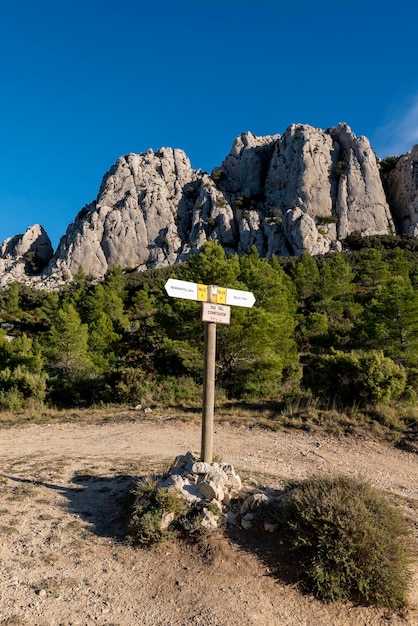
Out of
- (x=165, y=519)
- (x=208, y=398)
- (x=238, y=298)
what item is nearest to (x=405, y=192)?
(x=238, y=298)

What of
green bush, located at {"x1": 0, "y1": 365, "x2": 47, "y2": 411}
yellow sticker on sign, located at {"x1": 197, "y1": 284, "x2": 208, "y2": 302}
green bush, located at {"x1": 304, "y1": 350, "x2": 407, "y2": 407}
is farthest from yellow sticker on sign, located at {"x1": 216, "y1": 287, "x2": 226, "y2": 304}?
green bush, located at {"x1": 0, "y1": 365, "x2": 47, "y2": 411}

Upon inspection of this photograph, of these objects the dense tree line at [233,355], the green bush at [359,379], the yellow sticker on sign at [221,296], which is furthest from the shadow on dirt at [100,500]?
the green bush at [359,379]

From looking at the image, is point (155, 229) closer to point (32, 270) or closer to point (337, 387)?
point (32, 270)

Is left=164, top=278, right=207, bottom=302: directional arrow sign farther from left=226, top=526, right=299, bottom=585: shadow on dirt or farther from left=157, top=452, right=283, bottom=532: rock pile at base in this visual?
left=226, top=526, right=299, bottom=585: shadow on dirt

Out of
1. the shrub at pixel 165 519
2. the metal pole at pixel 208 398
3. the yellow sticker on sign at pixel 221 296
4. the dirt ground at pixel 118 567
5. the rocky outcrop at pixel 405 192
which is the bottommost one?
the dirt ground at pixel 118 567

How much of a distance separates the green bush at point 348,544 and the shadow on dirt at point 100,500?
85.0 inches

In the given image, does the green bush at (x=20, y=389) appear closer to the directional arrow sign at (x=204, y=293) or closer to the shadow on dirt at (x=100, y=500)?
the shadow on dirt at (x=100, y=500)

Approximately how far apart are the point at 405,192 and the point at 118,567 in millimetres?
77712

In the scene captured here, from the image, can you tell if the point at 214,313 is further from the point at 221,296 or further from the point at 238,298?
the point at 238,298

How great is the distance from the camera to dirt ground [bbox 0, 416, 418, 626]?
329 centimetres

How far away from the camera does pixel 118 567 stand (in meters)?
3.91

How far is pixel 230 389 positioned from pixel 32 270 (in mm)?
75782

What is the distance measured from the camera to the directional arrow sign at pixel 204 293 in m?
5.20

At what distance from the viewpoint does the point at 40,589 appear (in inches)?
137
